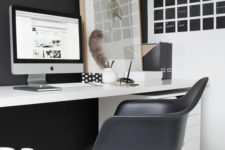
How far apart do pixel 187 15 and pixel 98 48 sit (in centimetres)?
89

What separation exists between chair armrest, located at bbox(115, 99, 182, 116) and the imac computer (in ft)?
1.51

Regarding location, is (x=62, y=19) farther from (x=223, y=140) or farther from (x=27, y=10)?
(x=223, y=140)

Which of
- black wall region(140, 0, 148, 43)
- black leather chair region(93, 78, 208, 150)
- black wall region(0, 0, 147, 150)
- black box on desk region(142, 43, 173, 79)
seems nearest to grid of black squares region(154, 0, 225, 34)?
black wall region(140, 0, 148, 43)

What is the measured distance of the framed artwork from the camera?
2.35m

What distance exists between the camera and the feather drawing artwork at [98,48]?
92.3 inches

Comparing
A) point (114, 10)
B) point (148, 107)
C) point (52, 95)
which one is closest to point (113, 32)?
point (114, 10)

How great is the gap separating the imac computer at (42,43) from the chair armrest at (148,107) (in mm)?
460

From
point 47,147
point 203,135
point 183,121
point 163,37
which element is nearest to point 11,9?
point 47,147

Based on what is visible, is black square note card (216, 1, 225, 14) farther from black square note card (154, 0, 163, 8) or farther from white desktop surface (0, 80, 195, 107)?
white desktop surface (0, 80, 195, 107)

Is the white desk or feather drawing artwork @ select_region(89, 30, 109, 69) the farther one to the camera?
feather drawing artwork @ select_region(89, 30, 109, 69)

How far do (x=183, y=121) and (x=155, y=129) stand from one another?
160 mm

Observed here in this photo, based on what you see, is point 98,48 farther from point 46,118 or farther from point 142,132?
point 142,132

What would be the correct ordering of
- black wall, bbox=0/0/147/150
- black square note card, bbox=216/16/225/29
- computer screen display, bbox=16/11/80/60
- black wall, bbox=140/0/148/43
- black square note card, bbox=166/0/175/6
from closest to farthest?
computer screen display, bbox=16/11/80/60 → black wall, bbox=0/0/147/150 → black square note card, bbox=216/16/225/29 → black square note card, bbox=166/0/175/6 → black wall, bbox=140/0/148/43

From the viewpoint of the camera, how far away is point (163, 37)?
2.88 metres
